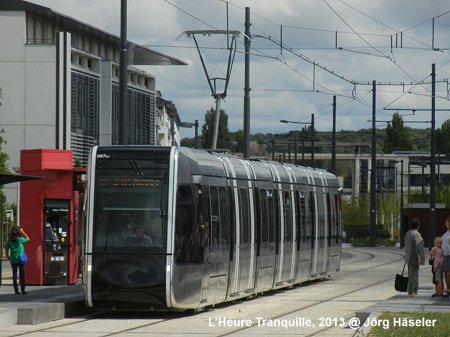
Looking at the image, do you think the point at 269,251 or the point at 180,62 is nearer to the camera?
the point at 269,251

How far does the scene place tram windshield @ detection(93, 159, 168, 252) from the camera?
2302cm

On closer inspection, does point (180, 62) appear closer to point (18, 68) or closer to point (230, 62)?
point (18, 68)

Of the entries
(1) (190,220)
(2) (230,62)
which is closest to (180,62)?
(2) (230,62)

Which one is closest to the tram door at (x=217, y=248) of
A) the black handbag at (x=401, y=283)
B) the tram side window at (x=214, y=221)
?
the tram side window at (x=214, y=221)

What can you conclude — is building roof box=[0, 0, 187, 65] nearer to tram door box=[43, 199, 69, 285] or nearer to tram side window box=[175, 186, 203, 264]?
tram door box=[43, 199, 69, 285]

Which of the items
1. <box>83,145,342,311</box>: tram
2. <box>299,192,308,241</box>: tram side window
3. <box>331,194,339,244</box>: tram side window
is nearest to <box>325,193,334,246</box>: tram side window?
<box>331,194,339,244</box>: tram side window

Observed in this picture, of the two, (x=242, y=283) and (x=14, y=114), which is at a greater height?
(x=14, y=114)

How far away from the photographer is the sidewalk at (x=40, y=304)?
72.7 ft

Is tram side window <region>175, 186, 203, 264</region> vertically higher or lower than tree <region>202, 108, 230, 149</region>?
lower

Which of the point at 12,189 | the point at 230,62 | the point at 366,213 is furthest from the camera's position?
the point at 366,213

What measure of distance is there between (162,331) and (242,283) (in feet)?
21.0

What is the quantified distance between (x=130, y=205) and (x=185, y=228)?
3.28ft

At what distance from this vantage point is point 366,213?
11038cm

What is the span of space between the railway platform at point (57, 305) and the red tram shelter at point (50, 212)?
637 mm
